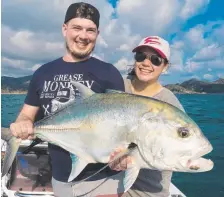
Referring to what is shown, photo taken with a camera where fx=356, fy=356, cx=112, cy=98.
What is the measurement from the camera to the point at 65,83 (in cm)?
350

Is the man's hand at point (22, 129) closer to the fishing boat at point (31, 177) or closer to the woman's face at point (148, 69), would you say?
the woman's face at point (148, 69)

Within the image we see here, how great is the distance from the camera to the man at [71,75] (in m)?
3.48

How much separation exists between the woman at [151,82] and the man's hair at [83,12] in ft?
2.20

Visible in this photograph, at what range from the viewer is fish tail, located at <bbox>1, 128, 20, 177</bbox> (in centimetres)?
332

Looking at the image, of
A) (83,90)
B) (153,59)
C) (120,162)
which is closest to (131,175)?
(120,162)

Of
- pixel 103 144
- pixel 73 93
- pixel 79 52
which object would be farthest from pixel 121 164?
pixel 79 52

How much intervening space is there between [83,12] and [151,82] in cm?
107

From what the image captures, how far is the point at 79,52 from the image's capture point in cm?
349

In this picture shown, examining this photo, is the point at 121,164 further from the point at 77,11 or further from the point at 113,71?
the point at 77,11

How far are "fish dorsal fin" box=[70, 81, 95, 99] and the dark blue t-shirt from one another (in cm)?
16

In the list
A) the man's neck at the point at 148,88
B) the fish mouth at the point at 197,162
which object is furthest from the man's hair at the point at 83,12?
the fish mouth at the point at 197,162

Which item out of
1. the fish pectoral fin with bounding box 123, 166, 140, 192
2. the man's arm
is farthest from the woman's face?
the man's arm

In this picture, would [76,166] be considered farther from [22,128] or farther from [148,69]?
[148,69]

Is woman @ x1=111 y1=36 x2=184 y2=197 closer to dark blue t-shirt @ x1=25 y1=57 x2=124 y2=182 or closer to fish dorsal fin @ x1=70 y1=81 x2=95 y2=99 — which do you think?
dark blue t-shirt @ x1=25 y1=57 x2=124 y2=182
